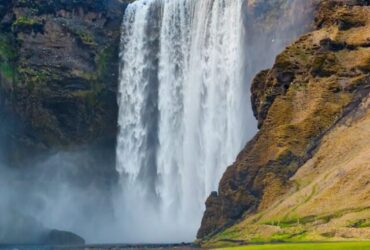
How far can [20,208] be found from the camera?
339ft

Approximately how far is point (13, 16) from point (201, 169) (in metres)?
39.8

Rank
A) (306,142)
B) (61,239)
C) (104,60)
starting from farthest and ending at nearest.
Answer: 1. (104,60)
2. (61,239)
3. (306,142)

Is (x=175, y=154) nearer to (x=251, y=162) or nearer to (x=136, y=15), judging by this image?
(x=136, y=15)

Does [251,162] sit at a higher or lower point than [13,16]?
lower

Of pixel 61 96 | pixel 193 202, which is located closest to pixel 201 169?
pixel 193 202

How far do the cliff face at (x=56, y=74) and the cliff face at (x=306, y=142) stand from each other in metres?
38.1

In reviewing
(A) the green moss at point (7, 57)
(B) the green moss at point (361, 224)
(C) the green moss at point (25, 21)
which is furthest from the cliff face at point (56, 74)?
(B) the green moss at point (361, 224)

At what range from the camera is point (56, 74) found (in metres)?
108

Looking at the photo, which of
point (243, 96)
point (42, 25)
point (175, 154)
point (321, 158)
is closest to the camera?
point (321, 158)

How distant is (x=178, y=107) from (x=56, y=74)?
19250 mm

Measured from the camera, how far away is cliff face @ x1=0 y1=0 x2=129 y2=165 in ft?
351

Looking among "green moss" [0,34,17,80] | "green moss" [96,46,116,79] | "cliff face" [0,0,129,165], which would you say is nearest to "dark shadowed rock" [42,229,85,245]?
"cliff face" [0,0,129,165]

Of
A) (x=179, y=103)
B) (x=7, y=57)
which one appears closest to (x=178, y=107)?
(x=179, y=103)

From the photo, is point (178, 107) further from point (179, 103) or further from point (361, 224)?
point (361, 224)
